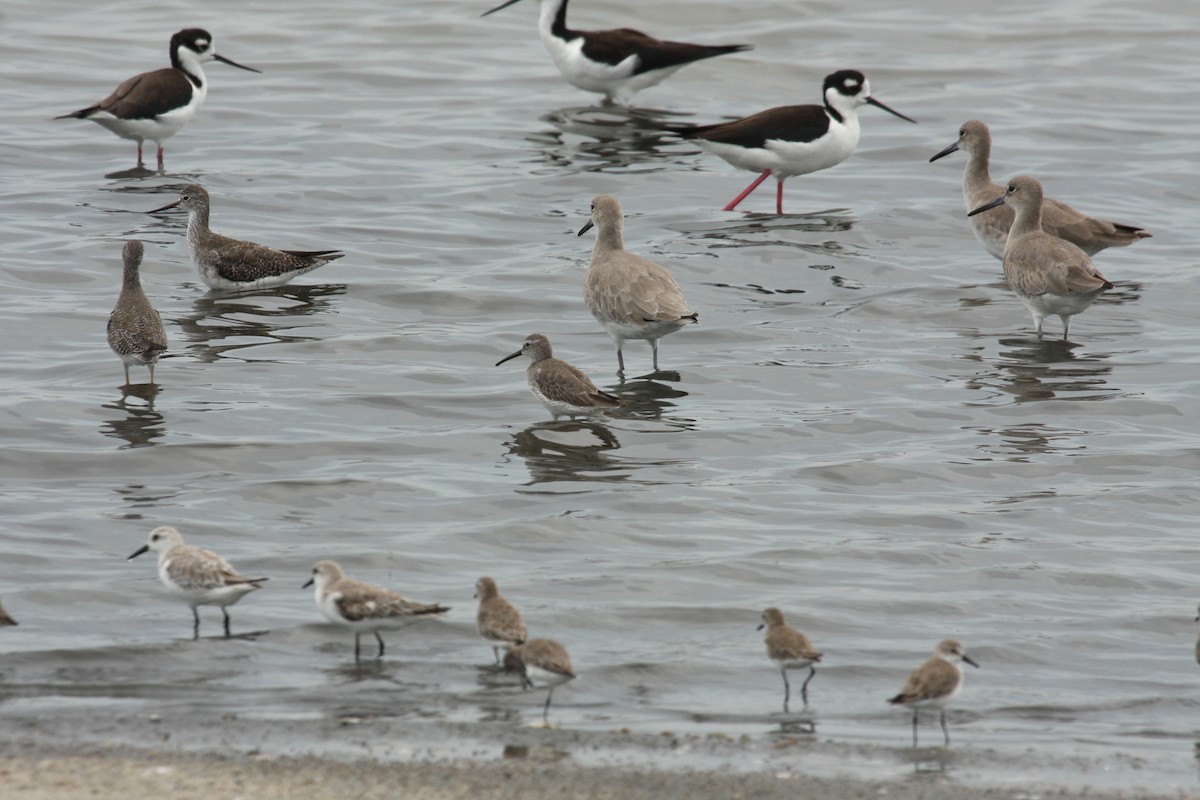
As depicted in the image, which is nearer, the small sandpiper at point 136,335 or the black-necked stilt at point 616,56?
the small sandpiper at point 136,335

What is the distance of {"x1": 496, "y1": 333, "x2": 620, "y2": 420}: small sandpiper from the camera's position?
1203 centimetres

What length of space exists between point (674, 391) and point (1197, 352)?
480 cm

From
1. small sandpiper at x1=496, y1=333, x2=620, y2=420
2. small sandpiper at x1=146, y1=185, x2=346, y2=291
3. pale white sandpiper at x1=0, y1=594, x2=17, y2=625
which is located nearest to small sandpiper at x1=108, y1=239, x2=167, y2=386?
small sandpiper at x1=146, y1=185, x2=346, y2=291

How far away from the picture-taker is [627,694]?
26.0 ft

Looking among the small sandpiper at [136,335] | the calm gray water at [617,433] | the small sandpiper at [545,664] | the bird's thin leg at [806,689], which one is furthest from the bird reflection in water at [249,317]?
the bird's thin leg at [806,689]

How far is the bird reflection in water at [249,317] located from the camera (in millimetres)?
14459

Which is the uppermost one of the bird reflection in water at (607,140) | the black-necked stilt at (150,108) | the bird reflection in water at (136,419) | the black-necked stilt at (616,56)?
the black-necked stilt at (616,56)

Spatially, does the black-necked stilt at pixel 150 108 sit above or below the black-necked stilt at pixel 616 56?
below

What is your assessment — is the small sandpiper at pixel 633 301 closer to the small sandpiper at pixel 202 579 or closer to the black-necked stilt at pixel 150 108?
the small sandpiper at pixel 202 579

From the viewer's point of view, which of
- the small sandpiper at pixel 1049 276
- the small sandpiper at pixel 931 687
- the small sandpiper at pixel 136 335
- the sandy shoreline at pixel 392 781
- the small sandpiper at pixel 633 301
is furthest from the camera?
the small sandpiper at pixel 1049 276

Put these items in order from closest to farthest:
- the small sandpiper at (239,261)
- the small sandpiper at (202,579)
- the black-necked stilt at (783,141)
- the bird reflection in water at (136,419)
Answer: the small sandpiper at (202,579), the bird reflection in water at (136,419), the small sandpiper at (239,261), the black-necked stilt at (783,141)

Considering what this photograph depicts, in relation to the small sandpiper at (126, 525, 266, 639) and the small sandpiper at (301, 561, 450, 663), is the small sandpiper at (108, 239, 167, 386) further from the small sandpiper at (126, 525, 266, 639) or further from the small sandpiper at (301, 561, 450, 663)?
the small sandpiper at (301, 561, 450, 663)

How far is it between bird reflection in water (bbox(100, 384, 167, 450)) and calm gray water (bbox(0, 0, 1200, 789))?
0.12 feet

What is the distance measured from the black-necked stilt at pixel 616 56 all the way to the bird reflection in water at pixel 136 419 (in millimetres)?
13062
